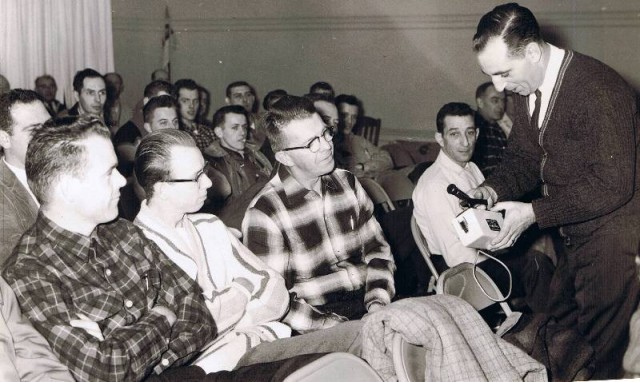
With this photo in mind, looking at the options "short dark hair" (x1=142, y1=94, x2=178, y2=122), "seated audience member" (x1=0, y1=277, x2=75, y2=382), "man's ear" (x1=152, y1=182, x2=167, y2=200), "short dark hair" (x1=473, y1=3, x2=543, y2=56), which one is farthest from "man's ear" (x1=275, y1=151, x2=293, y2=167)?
"short dark hair" (x1=142, y1=94, x2=178, y2=122)

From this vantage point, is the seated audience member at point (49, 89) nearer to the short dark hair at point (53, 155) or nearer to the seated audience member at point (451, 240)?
the seated audience member at point (451, 240)

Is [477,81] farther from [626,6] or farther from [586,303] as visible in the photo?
[586,303]

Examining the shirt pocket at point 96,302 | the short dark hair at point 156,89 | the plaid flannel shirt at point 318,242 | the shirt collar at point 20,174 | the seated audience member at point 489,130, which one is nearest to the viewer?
the shirt pocket at point 96,302

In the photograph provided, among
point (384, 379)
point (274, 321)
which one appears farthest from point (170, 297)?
point (384, 379)

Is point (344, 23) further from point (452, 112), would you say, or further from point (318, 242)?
point (318, 242)

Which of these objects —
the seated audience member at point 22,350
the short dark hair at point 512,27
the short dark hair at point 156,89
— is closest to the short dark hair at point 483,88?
the short dark hair at point 156,89

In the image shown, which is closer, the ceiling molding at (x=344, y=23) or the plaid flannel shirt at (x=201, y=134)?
the plaid flannel shirt at (x=201, y=134)

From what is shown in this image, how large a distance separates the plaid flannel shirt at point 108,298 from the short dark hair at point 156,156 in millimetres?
202

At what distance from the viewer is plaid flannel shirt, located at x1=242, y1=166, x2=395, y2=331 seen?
7.38 feet

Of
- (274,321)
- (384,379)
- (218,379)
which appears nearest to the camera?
(218,379)

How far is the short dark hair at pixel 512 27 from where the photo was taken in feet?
7.30

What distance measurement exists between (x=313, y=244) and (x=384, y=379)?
28.9 inches

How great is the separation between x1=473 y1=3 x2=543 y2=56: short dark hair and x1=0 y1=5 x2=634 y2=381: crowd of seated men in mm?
260

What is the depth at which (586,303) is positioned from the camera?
2.34m
